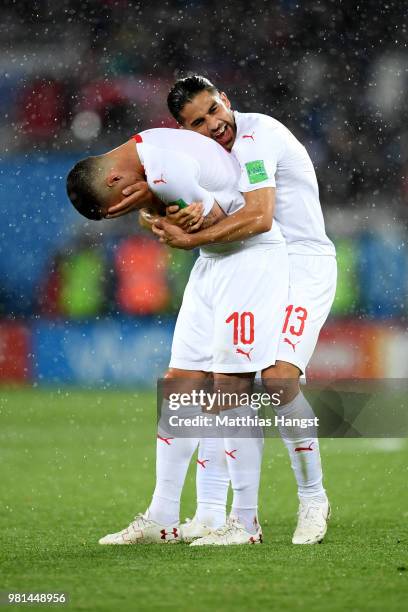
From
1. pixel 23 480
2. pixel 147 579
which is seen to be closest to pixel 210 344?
pixel 147 579

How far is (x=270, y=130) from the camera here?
13.7 feet

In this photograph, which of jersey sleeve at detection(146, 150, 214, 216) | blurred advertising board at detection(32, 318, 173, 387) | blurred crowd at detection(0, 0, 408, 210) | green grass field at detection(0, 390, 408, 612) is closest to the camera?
green grass field at detection(0, 390, 408, 612)

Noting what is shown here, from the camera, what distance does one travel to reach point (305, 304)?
4.18 meters

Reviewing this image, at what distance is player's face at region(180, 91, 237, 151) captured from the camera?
4.18 m

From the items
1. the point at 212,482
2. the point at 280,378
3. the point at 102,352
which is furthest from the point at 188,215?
the point at 102,352

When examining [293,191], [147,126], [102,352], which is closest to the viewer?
[293,191]

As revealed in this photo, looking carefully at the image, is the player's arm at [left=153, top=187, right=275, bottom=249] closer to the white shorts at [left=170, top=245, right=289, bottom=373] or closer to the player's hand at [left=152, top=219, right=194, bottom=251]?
the player's hand at [left=152, top=219, right=194, bottom=251]

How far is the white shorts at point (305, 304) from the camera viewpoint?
4094mm

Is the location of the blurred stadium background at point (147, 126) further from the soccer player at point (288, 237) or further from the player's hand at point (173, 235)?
the player's hand at point (173, 235)

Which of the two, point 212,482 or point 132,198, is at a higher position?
point 132,198

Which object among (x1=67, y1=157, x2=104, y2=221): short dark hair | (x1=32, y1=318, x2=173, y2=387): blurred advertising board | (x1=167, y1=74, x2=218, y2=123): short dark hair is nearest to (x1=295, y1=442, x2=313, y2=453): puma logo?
(x1=67, y1=157, x2=104, y2=221): short dark hair

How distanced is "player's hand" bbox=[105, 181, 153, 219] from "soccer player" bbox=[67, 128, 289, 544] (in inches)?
0.9

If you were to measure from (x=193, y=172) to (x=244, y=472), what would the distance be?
103 centimetres

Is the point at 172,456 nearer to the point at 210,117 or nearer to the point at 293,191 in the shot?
the point at 293,191
